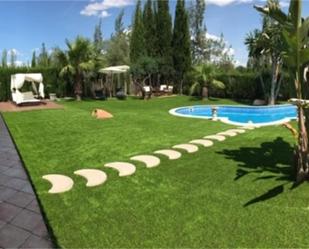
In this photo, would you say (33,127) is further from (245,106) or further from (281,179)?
(245,106)

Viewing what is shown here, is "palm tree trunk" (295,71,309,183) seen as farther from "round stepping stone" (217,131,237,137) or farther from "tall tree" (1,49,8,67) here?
"tall tree" (1,49,8,67)

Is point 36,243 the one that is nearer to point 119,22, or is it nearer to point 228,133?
point 228,133

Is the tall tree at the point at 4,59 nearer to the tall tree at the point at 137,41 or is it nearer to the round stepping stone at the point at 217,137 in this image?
the tall tree at the point at 137,41

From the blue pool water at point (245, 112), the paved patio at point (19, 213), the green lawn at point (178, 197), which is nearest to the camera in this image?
the paved patio at point (19, 213)

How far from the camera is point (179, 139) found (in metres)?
8.84

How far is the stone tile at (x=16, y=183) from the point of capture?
5250 mm

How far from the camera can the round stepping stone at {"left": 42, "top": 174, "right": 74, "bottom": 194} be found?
5102mm

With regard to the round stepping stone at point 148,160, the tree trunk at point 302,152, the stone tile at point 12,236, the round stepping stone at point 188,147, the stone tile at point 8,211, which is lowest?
the stone tile at point 12,236

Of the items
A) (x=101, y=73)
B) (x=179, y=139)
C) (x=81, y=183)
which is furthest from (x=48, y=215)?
(x=101, y=73)

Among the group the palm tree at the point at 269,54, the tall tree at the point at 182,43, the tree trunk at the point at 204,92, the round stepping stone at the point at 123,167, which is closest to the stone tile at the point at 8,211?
the round stepping stone at the point at 123,167

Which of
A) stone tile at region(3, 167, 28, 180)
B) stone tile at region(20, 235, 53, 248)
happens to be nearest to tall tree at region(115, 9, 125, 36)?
stone tile at region(3, 167, 28, 180)

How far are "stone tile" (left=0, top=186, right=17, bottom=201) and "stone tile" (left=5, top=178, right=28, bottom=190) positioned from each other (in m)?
0.12

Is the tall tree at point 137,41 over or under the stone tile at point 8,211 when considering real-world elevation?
over

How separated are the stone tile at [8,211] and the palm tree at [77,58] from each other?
1637 centimetres
